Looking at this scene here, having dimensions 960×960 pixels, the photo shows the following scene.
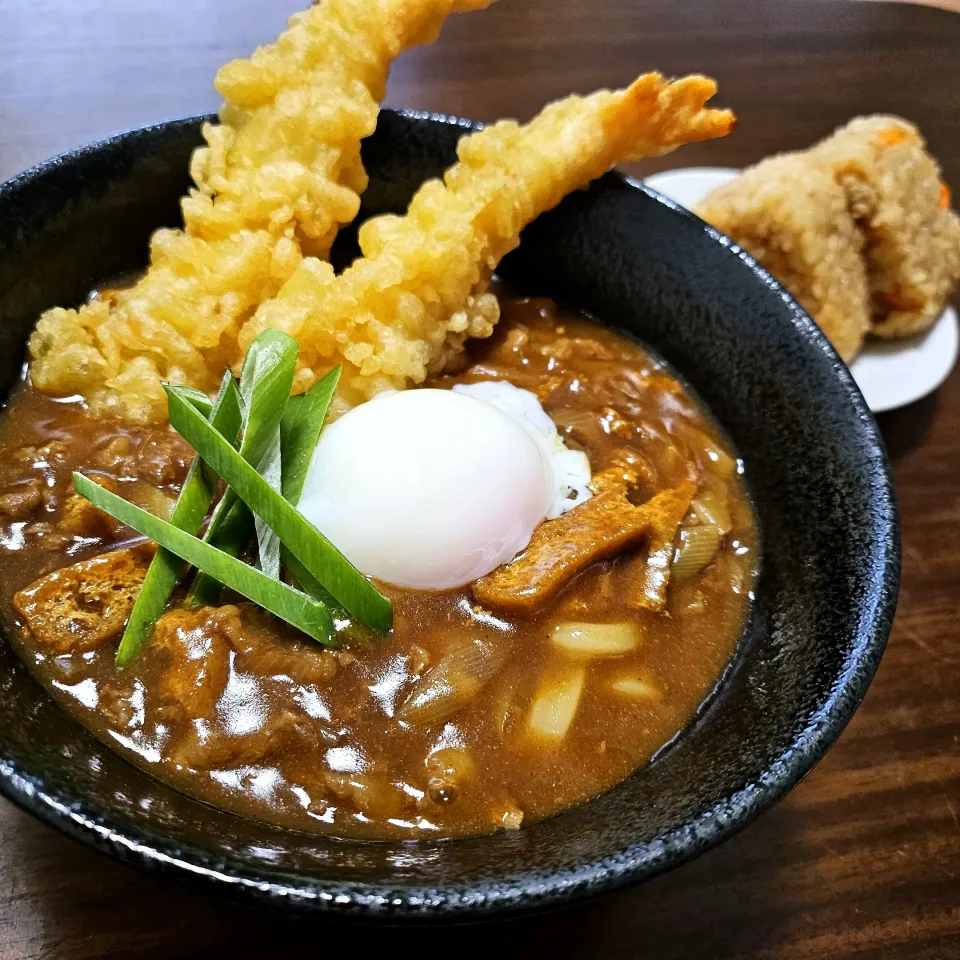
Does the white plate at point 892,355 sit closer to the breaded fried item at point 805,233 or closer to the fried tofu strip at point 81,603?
the breaded fried item at point 805,233

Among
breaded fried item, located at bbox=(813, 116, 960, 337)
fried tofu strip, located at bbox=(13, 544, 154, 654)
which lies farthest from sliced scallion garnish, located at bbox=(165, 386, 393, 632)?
breaded fried item, located at bbox=(813, 116, 960, 337)

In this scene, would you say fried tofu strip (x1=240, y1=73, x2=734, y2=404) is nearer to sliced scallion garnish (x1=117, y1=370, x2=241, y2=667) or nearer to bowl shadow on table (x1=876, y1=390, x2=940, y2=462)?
sliced scallion garnish (x1=117, y1=370, x2=241, y2=667)

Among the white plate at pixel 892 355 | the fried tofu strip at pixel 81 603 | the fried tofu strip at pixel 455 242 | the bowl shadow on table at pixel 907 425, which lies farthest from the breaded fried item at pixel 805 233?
the fried tofu strip at pixel 81 603

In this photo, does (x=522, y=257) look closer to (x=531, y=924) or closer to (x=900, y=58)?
(x=531, y=924)

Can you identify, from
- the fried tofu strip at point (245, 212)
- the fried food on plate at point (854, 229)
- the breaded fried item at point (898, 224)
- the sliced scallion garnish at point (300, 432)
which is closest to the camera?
the sliced scallion garnish at point (300, 432)

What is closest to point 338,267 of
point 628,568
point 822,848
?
point 628,568

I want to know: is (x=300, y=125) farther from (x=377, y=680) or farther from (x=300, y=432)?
(x=377, y=680)
